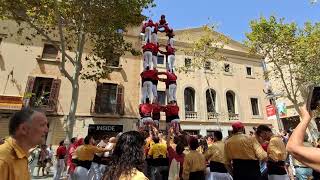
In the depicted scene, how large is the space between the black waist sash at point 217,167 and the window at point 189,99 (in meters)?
17.4

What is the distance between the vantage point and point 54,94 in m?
19.8

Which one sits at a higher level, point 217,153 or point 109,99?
point 109,99

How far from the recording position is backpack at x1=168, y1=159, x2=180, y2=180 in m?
7.77

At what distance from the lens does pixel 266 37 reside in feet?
71.9

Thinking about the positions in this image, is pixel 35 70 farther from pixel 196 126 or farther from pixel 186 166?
pixel 186 166

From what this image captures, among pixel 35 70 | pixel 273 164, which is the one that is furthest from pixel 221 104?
pixel 273 164

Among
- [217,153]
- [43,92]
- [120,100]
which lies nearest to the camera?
[217,153]

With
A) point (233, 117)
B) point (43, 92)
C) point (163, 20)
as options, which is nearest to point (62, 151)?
point (163, 20)

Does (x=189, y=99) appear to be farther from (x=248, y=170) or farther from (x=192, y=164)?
(x=248, y=170)

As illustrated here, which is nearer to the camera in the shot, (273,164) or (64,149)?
(273,164)

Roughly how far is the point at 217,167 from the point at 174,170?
1.68 m

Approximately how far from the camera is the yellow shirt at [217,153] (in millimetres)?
6633

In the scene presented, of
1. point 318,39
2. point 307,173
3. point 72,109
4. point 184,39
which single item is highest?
point 184,39

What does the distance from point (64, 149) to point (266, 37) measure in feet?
57.5
